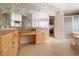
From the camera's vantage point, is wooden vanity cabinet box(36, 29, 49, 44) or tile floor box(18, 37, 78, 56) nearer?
tile floor box(18, 37, 78, 56)

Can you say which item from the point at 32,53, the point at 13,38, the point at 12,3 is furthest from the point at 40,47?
the point at 12,3

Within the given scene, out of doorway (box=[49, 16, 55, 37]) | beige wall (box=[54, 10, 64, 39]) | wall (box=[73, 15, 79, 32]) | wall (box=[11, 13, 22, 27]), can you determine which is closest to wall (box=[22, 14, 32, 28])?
wall (box=[11, 13, 22, 27])

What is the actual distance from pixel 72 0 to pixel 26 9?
32.2 inches

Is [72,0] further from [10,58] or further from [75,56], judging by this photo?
[10,58]

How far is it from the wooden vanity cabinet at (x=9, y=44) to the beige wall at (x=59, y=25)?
0.74 meters

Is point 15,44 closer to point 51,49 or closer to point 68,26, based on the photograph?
point 51,49

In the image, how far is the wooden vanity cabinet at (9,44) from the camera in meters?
1.55

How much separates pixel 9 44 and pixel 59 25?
0.93 m

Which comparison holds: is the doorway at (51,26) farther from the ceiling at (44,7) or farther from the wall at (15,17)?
the wall at (15,17)

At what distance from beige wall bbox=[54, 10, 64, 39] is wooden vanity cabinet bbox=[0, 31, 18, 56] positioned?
74 cm

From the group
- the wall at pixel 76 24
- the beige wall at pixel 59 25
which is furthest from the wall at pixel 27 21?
the wall at pixel 76 24

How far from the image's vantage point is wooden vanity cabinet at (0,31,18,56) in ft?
5.08

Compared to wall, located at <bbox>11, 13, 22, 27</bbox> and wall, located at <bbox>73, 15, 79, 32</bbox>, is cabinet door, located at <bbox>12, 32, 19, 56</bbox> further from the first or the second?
wall, located at <bbox>73, 15, 79, 32</bbox>

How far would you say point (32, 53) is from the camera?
203 centimetres
